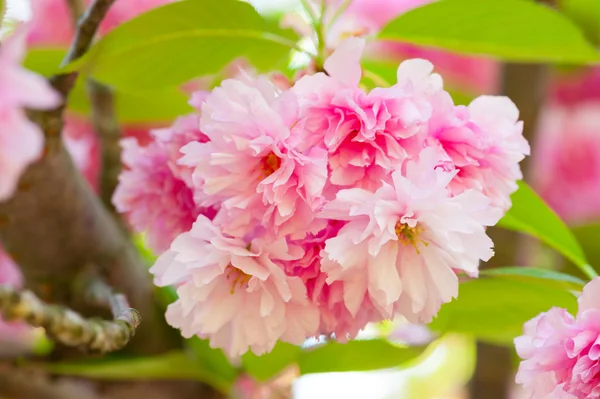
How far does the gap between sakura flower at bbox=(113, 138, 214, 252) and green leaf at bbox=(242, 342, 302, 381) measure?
17cm

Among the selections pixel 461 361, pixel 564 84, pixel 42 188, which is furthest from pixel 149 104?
pixel 461 361

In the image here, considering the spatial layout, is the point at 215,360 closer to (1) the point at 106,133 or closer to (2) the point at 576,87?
(1) the point at 106,133

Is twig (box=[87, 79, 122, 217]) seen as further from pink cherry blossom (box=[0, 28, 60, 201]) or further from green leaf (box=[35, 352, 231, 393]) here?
pink cherry blossom (box=[0, 28, 60, 201])

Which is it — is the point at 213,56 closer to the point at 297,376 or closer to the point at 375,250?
the point at 375,250

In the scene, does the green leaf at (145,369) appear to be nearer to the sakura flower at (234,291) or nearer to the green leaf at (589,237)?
the sakura flower at (234,291)

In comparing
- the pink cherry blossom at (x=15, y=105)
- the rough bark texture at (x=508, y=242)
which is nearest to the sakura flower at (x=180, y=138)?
the pink cherry blossom at (x=15, y=105)

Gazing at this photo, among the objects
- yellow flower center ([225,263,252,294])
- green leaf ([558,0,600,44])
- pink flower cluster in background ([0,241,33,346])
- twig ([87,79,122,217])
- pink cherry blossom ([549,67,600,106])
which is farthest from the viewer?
pink cherry blossom ([549,67,600,106])

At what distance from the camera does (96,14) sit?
331 millimetres

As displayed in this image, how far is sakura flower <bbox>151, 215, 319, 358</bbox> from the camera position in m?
0.29

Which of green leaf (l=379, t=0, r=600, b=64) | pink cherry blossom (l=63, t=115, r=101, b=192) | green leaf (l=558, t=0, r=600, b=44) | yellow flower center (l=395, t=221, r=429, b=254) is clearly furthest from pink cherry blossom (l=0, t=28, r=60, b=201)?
green leaf (l=558, t=0, r=600, b=44)

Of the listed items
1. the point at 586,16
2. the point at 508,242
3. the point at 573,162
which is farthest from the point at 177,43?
the point at 573,162

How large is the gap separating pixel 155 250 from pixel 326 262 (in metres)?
0.12

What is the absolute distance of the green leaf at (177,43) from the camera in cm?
34

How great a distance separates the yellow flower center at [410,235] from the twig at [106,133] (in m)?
0.28
